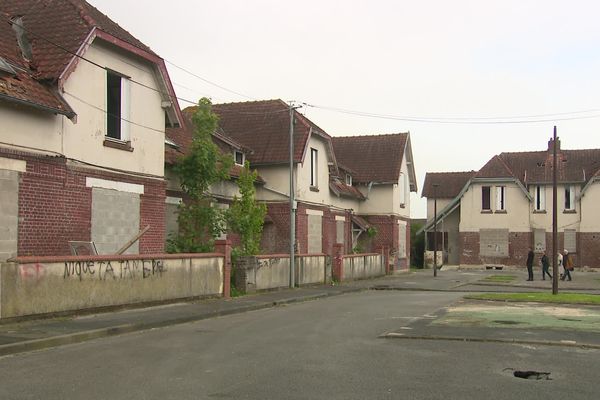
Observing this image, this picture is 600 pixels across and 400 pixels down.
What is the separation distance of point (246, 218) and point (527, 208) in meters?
36.0

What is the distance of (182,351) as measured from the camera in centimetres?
1038

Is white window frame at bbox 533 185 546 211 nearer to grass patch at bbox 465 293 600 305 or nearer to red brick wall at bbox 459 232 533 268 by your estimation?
red brick wall at bbox 459 232 533 268

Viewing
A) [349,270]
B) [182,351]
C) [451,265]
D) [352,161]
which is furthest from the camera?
[451,265]

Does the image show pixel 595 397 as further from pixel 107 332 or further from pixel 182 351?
pixel 107 332

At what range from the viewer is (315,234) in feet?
104

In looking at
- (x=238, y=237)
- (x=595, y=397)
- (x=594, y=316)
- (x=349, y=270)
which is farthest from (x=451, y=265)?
(x=595, y=397)

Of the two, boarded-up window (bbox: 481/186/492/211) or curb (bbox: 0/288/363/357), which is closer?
curb (bbox: 0/288/363/357)

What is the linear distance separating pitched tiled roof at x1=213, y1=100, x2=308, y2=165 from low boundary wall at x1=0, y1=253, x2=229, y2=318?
9920 mm

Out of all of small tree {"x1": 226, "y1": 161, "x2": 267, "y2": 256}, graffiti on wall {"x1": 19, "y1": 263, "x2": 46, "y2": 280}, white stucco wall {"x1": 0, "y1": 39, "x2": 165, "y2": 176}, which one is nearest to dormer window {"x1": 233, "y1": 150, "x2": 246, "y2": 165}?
small tree {"x1": 226, "y1": 161, "x2": 267, "y2": 256}

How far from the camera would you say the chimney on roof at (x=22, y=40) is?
1599cm

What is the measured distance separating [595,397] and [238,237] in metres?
19.6

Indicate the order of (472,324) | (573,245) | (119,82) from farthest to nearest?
(573,245), (119,82), (472,324)

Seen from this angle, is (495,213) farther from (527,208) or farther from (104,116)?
(104,116)

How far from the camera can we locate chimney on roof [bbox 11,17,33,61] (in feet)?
52.5
